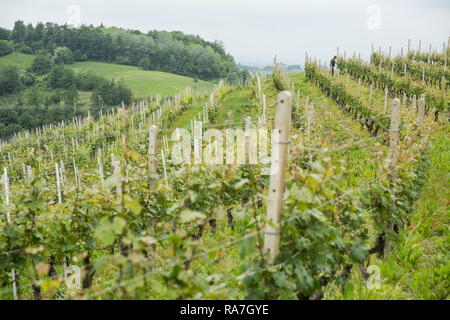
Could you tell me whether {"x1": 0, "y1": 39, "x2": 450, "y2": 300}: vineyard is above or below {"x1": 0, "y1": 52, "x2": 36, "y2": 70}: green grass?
below

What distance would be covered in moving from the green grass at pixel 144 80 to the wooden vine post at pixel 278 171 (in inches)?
2137

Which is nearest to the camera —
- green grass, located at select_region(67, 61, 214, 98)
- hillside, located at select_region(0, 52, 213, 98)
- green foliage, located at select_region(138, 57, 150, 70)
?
green grass, located at select_region(67, 61, 214, 98)

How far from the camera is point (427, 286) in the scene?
3.51 m

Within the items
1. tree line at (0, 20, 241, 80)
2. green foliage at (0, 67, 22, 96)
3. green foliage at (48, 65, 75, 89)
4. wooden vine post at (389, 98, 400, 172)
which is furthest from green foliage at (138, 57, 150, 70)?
wooden vine post at (389, 98, 400, 172)

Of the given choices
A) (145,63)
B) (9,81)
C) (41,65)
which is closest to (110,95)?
(9,81)

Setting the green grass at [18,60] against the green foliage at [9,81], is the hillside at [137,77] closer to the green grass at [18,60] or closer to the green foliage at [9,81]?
the green grass at [18,60]

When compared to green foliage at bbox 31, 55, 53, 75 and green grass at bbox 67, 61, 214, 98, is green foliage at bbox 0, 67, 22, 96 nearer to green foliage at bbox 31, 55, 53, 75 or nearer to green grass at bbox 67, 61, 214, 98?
green foliage at bbox 31, 55, 53, 75

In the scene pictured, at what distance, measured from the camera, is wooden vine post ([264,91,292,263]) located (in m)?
2.37

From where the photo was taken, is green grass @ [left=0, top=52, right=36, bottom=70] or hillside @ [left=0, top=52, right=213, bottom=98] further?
green grass @ [left=0, top=52, right=36, bottom=70]

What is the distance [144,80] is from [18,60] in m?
41.1

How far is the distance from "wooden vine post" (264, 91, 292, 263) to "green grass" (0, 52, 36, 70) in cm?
9500

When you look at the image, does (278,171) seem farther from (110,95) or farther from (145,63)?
(145,63)

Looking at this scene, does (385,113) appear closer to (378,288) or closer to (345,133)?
(345,133)
